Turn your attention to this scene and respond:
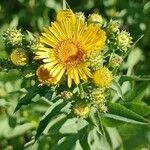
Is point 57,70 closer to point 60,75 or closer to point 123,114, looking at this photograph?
point 60,75

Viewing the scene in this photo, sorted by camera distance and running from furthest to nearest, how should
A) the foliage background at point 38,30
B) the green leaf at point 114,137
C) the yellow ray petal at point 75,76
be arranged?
the foliage background at point 38,30, the green leaf at point 114,137, the yellow ray petal at point 75,76

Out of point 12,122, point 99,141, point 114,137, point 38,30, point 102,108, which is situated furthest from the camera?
point 38,30

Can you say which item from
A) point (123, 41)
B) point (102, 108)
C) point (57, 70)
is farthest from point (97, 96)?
point (123, 41)

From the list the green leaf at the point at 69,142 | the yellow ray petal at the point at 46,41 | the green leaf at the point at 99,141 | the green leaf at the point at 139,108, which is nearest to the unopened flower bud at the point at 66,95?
the yellow ray petal at the point at 46,41

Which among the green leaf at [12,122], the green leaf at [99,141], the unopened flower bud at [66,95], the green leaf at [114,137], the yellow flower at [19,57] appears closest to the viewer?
the unopened flower bud at [66,95]

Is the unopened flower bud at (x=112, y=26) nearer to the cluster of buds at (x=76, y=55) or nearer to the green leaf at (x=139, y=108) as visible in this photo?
the cluster of buds at (x=76, y=55)

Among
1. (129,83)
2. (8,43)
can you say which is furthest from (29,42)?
(129,83)

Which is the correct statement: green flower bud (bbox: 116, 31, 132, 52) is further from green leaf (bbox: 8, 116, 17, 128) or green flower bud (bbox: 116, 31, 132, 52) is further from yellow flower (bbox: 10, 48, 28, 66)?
green leaf (bbox: 8, 116, 17, 128)
